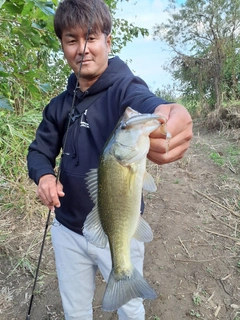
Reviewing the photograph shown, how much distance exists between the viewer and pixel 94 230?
1.13 metres

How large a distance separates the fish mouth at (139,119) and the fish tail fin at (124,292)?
0.63 meters

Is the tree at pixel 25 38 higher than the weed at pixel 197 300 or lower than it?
higher

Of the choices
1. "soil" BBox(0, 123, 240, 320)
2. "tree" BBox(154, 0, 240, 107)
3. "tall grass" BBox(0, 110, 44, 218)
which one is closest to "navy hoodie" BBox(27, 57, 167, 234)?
"soil" BBox(0, 123, 240, 320)

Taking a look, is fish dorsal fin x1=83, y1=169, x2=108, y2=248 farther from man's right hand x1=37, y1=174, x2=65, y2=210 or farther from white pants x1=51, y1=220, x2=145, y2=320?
white pants x1=51, y1=220, x2=145, y2=320

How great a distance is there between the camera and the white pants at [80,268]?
61.7 inches

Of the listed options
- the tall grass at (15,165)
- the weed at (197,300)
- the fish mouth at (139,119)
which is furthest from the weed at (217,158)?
the fish mouth at (139,119)

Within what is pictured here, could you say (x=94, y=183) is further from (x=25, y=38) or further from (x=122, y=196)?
(x=25, y=38)

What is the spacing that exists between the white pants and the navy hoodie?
0.09 m

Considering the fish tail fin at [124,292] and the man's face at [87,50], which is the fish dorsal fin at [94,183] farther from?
the man's face at [87,50]

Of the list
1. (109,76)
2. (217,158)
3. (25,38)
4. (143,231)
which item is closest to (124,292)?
(143,231)

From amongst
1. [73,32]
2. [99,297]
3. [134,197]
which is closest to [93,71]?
[73,32]

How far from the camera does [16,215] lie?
3.51 metres

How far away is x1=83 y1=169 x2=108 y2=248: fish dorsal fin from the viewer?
1.09 meters

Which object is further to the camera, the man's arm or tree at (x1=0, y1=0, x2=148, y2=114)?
tree at (x1=0, y1=0, x2=148, y2=114)
